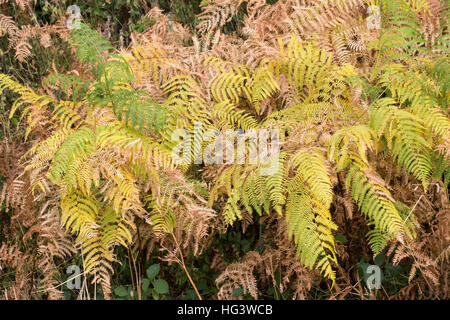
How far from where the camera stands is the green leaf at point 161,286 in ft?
8.44

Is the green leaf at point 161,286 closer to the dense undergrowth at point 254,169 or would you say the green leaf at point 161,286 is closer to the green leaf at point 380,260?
the dense undergrowth at point 254,169

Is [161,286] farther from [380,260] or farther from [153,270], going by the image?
[380,260]

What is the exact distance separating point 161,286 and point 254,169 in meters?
0.85

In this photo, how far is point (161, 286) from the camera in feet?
8.49

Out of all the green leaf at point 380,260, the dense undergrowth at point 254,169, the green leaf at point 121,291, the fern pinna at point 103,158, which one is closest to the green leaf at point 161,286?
the dense undergrowth at point 254,169

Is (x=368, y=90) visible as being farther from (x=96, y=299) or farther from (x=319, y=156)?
(x=96, y=299)

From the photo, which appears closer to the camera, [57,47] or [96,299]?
[96,299]

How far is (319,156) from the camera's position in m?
2.23

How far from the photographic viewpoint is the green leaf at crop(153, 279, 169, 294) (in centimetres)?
257

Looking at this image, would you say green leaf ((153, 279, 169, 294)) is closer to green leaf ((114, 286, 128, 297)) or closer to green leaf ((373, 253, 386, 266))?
green leaf ((114, 286, 128, 297))

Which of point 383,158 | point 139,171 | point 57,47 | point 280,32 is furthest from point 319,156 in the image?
point 57,47

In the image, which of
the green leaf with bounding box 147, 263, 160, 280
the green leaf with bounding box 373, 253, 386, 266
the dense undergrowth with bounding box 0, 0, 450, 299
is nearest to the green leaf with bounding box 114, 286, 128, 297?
the dense undergrowth with bounding box 0, 0, 450, 299

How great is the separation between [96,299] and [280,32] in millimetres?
1962

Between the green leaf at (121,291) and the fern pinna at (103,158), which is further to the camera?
the green leaf at (121,291)
